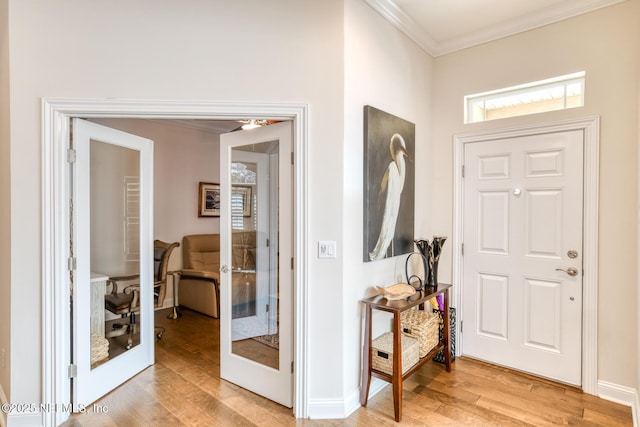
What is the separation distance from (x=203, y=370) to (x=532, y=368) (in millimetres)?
2787

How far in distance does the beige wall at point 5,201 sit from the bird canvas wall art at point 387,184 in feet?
7.63

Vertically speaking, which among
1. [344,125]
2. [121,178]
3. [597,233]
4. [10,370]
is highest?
[344,125]

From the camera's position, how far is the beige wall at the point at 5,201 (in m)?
2.19

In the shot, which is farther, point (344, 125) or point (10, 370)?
point (344, 125)

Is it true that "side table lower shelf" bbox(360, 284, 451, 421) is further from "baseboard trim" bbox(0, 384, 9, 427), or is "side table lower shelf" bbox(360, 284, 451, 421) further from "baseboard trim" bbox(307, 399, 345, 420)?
"baseboard trim" bbox(0, 384, 9, 427)

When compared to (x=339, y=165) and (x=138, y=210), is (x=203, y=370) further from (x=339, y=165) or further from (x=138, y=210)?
(x=339, y=165)

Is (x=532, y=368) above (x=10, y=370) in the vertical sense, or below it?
below

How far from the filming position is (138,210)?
298 cm

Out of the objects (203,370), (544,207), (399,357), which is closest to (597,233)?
(544,207)

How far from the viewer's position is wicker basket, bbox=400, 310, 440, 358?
8.81 feet

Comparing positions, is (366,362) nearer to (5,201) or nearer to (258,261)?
(258,261)

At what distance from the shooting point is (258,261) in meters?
2.65

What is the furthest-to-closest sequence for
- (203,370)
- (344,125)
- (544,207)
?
(203,370) → (544,207) → (344,125)

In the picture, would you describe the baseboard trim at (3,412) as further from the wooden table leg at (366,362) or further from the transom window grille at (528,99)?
the transom window grille at (528,99)
